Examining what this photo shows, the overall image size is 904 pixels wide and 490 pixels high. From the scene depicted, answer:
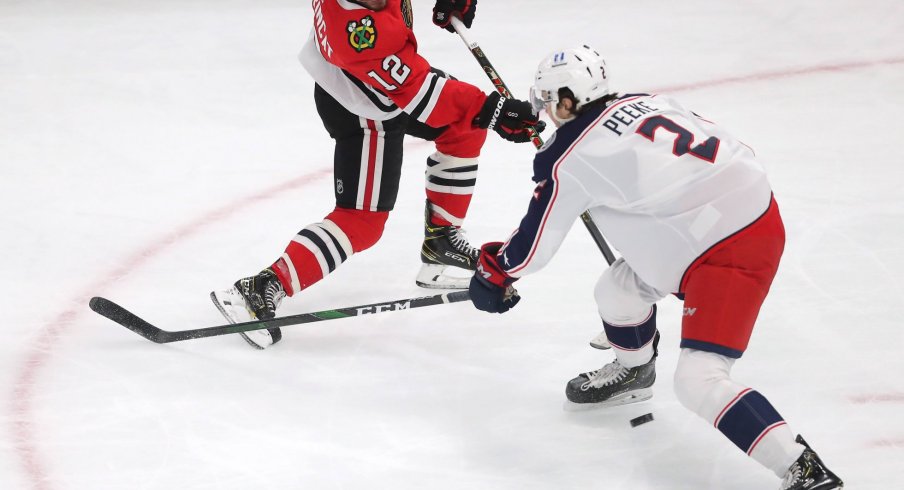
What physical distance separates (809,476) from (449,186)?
1483 millimetres

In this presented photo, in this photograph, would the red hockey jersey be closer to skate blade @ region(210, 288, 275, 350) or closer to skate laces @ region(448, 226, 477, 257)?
skate laces @ region(448, 226, 477, 257)

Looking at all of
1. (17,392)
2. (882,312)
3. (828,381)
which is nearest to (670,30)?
(882,312)

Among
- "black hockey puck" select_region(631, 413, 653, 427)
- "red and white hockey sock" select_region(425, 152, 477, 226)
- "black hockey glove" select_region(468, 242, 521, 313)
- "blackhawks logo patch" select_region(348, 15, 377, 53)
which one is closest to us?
"black hockey glove" select_region(468, 242, 521, 313)

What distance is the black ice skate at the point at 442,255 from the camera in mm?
3246

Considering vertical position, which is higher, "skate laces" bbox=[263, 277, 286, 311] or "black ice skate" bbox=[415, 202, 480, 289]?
"skate laces" bbox=[263, 277, 286, 311]

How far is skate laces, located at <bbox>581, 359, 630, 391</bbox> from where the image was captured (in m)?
2.60

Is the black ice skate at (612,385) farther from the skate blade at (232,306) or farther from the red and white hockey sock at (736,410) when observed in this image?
the skate blade at (232,306)

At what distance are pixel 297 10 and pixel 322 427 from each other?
10.8ft

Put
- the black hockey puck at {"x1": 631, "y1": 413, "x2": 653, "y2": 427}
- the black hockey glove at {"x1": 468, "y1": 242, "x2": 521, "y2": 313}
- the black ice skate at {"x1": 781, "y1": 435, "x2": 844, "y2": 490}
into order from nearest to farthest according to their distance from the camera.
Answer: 1. the black ice skate at {"x1": 781, "y1": 435, "x2": 844, "y2": 490}
2. the black hockey glove at {"x1": 468, "y1": 242, "x2": 521, "y2": 313}
3. the black hockey puck at {"x1": 631, "y1": 413, "x2": 653, "y2": 427}

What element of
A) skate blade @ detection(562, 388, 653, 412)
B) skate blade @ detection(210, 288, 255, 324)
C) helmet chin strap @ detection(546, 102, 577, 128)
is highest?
helmet chin strap @ detection(546, 102, 577, 128)

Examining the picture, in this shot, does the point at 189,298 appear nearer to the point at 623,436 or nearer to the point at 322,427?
the point at 322,427

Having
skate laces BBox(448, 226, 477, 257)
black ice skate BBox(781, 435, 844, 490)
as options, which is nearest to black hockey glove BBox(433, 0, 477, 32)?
skate laces BBox(448, 226, 477, 257)

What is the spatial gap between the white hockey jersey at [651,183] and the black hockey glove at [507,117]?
0.57 m

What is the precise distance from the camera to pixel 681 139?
216 centimetres
